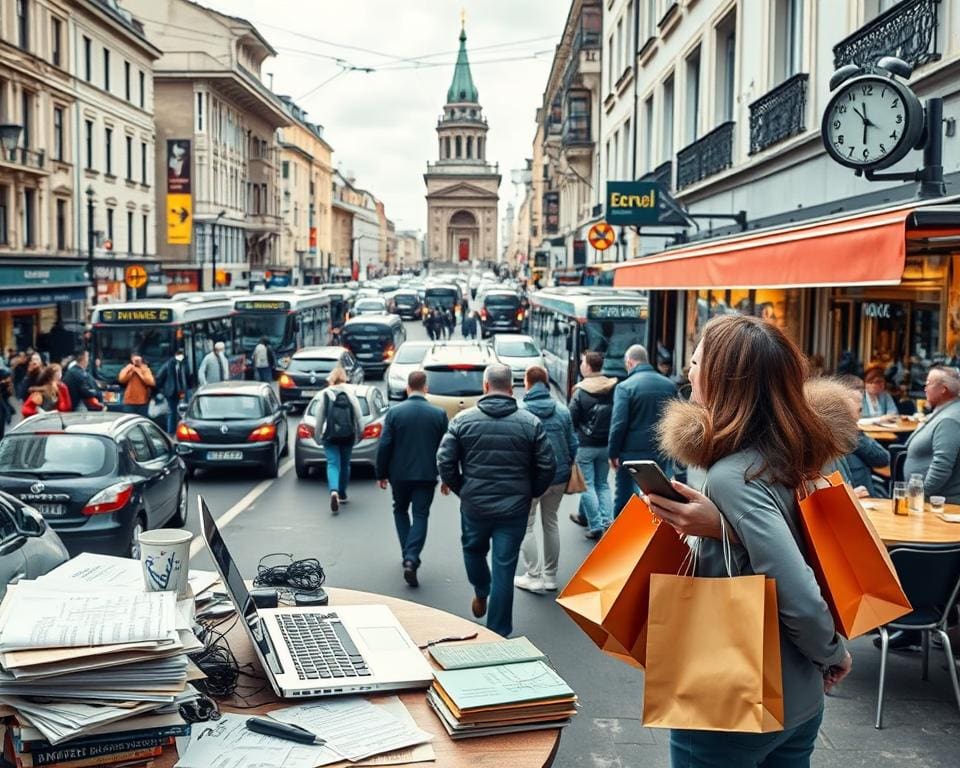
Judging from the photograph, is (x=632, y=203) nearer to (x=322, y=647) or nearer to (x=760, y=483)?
(x=322, y=647)

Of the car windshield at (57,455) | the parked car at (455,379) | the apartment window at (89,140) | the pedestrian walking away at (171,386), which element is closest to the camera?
the car windshield at (57,455)

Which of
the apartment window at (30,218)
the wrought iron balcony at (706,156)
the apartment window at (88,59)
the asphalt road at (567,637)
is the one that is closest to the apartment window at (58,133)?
the apartment window at (30,218)

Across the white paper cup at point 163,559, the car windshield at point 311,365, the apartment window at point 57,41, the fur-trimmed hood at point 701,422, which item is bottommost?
the car windshield at point 311,365

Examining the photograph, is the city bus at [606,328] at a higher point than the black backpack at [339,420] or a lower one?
higher

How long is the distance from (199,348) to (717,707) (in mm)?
23965

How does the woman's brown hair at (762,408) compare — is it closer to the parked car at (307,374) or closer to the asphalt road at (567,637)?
the asphalt road at (567,637)

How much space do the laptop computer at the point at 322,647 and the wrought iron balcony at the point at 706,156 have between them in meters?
17.1

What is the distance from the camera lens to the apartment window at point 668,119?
27.3m

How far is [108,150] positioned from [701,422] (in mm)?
47956

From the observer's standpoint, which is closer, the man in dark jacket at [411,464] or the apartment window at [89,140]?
the man in dark jacket at [411,464]

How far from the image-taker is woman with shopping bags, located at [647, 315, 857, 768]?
279cm

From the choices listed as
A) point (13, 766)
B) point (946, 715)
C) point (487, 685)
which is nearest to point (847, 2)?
point (946, 715)

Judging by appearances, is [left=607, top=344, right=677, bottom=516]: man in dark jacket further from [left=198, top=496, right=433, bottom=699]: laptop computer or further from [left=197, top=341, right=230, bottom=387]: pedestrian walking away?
[left=197, top=341, right=230, bottom=387]: pedestrian walking away

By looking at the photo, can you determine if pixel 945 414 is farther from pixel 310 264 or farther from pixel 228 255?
pixel 310 264
